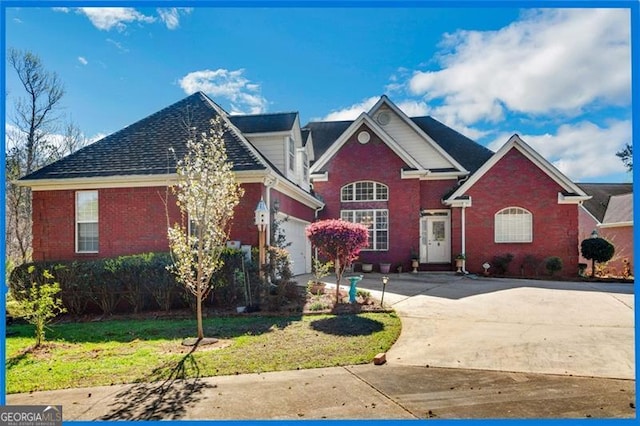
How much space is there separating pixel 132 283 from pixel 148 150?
4145 mm

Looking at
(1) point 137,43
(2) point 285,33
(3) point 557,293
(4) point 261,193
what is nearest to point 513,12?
(2) point 285,33

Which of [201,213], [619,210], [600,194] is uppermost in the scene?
[600,194]

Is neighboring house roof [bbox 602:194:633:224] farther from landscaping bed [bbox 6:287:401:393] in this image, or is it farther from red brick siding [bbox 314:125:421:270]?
landscaping bed [bbox 6:287:401:393]

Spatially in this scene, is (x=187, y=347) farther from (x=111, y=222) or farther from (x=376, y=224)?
(x=376, y=224)

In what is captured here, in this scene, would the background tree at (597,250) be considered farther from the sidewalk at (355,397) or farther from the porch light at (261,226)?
the porch light at (261,226)

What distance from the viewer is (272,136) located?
43.1 feet

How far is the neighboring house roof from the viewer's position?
19.7 meters

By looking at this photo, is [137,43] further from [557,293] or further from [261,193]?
[557,293]

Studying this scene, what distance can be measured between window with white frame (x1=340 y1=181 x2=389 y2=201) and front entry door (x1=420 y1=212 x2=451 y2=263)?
2216 millimetres

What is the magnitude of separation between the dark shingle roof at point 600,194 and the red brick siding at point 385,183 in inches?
466

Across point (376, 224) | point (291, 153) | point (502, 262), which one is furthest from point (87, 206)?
point (502, 262)

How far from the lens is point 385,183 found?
17344 millimetres

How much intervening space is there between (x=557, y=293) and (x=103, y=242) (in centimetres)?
1230

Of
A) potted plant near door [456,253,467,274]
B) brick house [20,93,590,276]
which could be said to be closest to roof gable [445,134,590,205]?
brick house [20,93,590,276]
